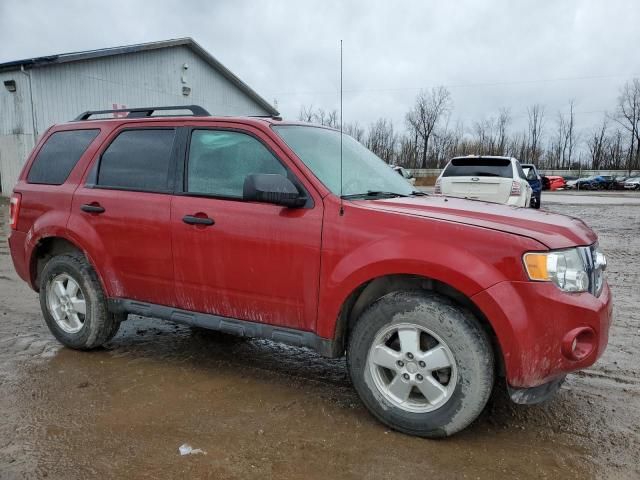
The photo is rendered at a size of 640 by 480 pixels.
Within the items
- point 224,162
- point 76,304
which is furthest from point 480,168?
point 76,304

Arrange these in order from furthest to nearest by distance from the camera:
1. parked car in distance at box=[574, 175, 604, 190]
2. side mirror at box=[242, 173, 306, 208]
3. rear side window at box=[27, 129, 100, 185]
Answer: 1. parked car in distance at box=[574, 175, 604, 190]
2. rear side window at box=[27, 129, 100, 185]
3. side mirror at box=[242, 173, 306, 208]

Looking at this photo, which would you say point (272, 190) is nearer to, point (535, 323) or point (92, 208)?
point (535, 323)

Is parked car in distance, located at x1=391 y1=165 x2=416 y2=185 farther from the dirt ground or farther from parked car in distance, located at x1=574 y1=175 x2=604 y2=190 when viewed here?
parked car in distance, located at x1=574 y1=175 x2=604 y2=190

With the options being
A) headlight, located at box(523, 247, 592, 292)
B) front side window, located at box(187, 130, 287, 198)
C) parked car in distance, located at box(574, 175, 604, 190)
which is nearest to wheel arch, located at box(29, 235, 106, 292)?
front side window, located at box(187, 130, 287, 198)

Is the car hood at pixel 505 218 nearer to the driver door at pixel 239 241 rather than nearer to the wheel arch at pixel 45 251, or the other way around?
the driver door at pixel 239 241

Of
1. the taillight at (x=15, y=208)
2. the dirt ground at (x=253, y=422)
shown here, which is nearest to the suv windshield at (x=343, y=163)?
the dirt ground at (x=253, y=422)

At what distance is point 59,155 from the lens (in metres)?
4.48

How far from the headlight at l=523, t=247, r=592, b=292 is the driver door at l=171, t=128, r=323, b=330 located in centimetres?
122

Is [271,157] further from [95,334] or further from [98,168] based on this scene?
[95,334]

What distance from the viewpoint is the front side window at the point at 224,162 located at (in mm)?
3523

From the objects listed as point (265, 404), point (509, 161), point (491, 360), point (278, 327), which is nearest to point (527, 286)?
point (491, 360)

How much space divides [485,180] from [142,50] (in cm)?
1798

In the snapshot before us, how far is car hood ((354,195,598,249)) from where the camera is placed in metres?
2.78

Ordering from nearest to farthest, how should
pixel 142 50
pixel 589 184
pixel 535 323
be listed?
pixel 535 323 < pixel 142 50 < pixel 589 184
